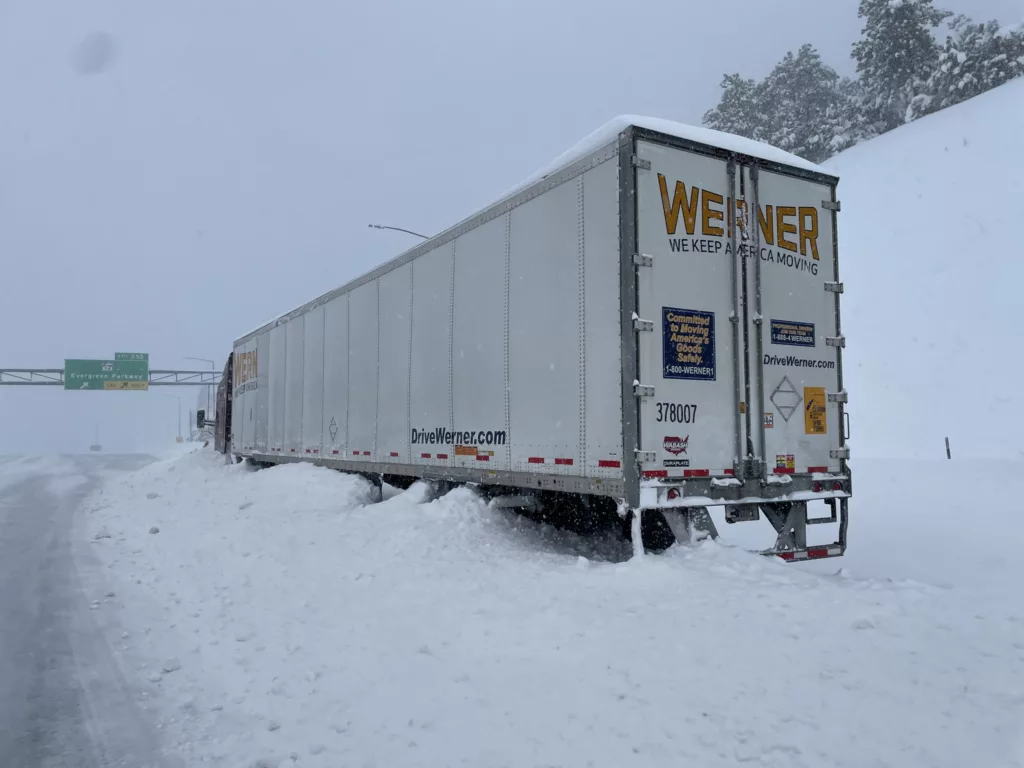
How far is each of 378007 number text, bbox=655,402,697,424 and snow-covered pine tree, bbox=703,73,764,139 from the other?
151 feet

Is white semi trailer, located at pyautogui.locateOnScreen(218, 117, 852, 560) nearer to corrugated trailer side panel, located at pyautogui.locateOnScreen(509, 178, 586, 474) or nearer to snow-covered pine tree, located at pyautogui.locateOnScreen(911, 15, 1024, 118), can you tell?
corrugated trailer side panel, located at pyautogui.locateOnScreen(509, 178, 586, 474)

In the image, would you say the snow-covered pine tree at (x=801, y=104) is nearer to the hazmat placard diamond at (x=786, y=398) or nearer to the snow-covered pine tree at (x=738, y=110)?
the snow-covered pine tree at (x=738, y=110)

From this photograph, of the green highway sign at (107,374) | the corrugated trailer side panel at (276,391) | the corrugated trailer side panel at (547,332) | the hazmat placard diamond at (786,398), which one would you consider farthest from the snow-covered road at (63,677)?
the green highway sign at (107,374)

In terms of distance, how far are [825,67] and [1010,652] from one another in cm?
5730

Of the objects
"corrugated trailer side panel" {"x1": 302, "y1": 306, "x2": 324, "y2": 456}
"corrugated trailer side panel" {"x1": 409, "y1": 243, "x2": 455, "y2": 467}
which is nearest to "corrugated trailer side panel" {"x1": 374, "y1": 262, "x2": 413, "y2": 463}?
"corrugated trailer side panel" {"x1": 409, "y1": 243, "x2": 455, "y2": 467}

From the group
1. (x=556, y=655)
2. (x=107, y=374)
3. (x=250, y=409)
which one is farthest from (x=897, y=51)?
(x=107, y=374)

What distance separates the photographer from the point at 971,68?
40.8 meters

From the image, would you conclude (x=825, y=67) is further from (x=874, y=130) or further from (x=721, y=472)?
(x=721, y=472)

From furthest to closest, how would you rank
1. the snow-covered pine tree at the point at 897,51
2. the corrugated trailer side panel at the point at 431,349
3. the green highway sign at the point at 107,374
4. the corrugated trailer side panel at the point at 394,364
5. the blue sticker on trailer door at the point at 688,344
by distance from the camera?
1. the green highway sign at the point at 107,374
2. the snow-covered pine tree at the point at 897,51
3. the corrugated trailer side panel at the point at 394,364
4. the corrugated trailer side panel at the point at 431,349
5. the blue sticker on trailer door at the point at 688,344

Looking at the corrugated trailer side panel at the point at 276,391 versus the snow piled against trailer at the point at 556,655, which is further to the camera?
the corrugated trailer side panel at the point at 276,391

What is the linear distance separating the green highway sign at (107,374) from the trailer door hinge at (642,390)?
5796 centimetres

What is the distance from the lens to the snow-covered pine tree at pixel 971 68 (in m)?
40.5

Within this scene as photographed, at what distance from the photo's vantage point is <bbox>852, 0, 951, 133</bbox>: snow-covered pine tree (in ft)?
141

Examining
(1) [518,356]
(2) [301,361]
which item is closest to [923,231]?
(2) [301,361]
